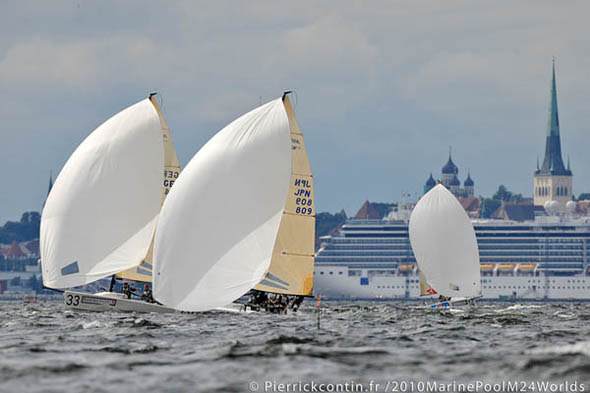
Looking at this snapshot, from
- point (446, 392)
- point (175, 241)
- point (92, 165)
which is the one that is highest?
point (92, 165)

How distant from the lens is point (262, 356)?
21.1 meters

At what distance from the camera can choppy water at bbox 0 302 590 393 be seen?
18.0 metres

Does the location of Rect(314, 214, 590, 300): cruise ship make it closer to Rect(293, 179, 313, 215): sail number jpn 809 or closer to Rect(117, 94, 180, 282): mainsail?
Rect(117, 94, 180, 282): mainsail

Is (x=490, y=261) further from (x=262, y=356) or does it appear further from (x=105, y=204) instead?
(x=262, y=356)

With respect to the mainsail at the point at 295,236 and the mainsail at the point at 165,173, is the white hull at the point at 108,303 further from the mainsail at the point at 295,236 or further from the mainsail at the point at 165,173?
the mainsail at the point at 295,236

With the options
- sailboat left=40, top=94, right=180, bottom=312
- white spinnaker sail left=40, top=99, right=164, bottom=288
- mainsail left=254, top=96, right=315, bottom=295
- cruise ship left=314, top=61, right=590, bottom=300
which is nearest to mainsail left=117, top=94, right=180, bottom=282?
sailboat left=40, top=94, right=180, bottom=312

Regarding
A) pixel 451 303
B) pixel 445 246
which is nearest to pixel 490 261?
pixel 451 303

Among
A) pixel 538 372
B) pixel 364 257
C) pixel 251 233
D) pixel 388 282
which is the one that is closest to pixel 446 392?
pixel 538 372

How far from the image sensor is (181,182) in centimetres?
3167

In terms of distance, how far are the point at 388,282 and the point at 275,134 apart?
414 ft

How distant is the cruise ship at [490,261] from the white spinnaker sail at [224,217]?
115043mm

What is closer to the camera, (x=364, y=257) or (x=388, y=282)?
(x=388, y=282)

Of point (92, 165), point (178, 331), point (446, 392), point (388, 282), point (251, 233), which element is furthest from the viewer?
point (388, 282)

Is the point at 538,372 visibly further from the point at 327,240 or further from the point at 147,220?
the point at 327,240
